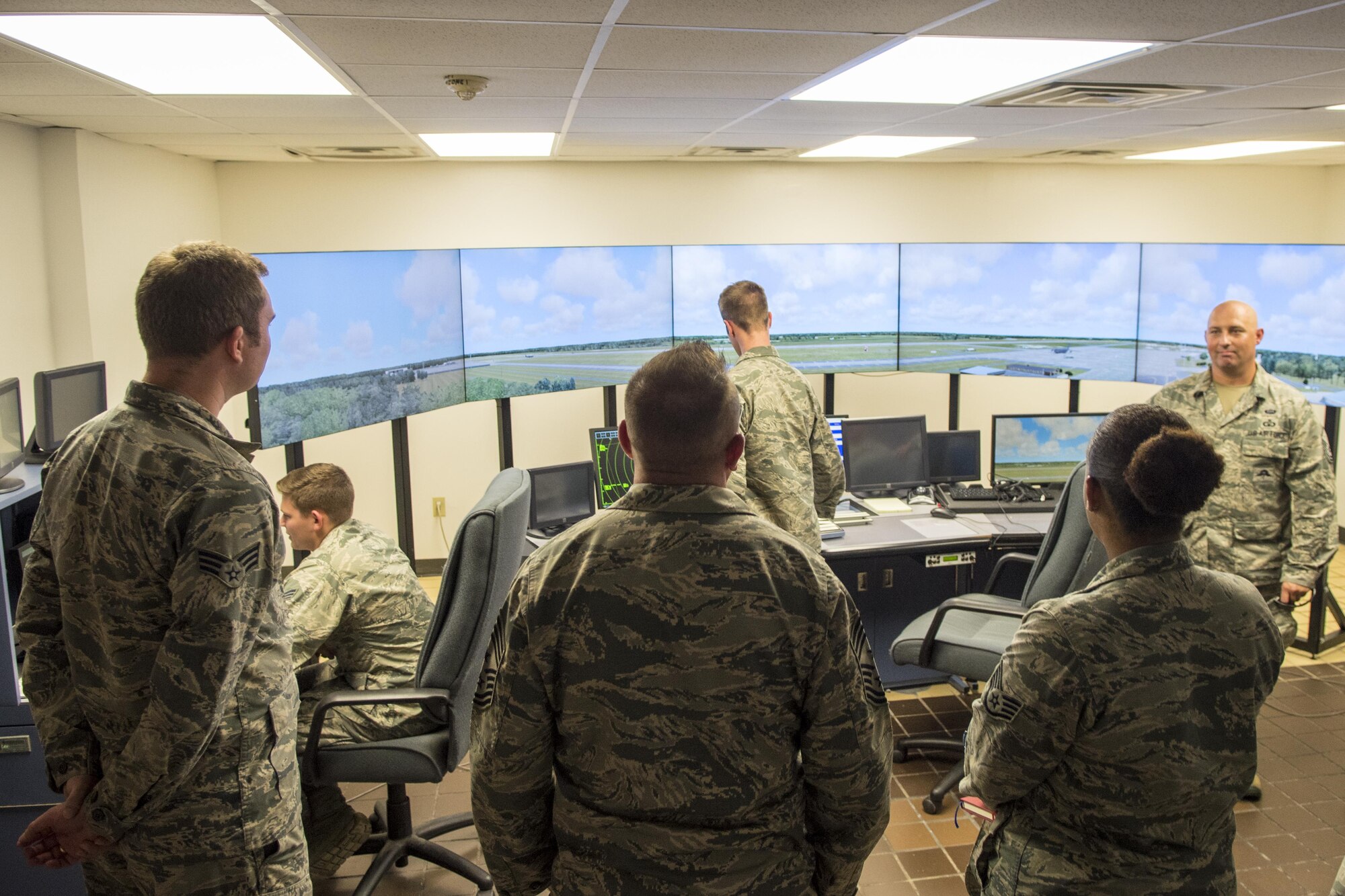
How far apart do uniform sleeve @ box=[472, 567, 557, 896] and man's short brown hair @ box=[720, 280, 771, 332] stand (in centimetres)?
201

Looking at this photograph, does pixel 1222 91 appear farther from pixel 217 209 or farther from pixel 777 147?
pixel 217 209

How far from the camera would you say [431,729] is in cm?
247

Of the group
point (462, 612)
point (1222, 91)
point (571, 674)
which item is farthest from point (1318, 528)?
point (571, 674)

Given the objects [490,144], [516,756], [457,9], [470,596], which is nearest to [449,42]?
[457,9]

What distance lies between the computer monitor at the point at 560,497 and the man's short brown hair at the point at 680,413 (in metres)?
2.53

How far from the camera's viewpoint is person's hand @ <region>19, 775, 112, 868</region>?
1552 millimetres

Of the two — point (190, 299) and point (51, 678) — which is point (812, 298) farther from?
point (51, 678)

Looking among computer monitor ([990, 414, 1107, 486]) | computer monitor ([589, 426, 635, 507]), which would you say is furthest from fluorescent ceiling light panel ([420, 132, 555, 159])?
computer monitor ([990, 414, 1107, 486])

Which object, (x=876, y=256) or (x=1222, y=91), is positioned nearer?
(x=1222, y=91)

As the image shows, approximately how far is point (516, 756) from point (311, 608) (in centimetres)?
133

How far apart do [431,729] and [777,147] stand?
3.35 metres

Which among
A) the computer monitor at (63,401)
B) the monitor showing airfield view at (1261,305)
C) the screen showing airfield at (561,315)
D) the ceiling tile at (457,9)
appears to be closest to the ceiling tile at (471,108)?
the screen showing airfield at (561,315)

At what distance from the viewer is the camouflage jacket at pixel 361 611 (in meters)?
2.43

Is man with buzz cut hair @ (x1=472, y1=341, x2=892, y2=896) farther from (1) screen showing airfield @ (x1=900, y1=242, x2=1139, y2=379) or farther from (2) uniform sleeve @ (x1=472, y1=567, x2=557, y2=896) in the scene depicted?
(1) screen showing airfield @ (x1=900, y1=242, x2=1139, y2=379)
